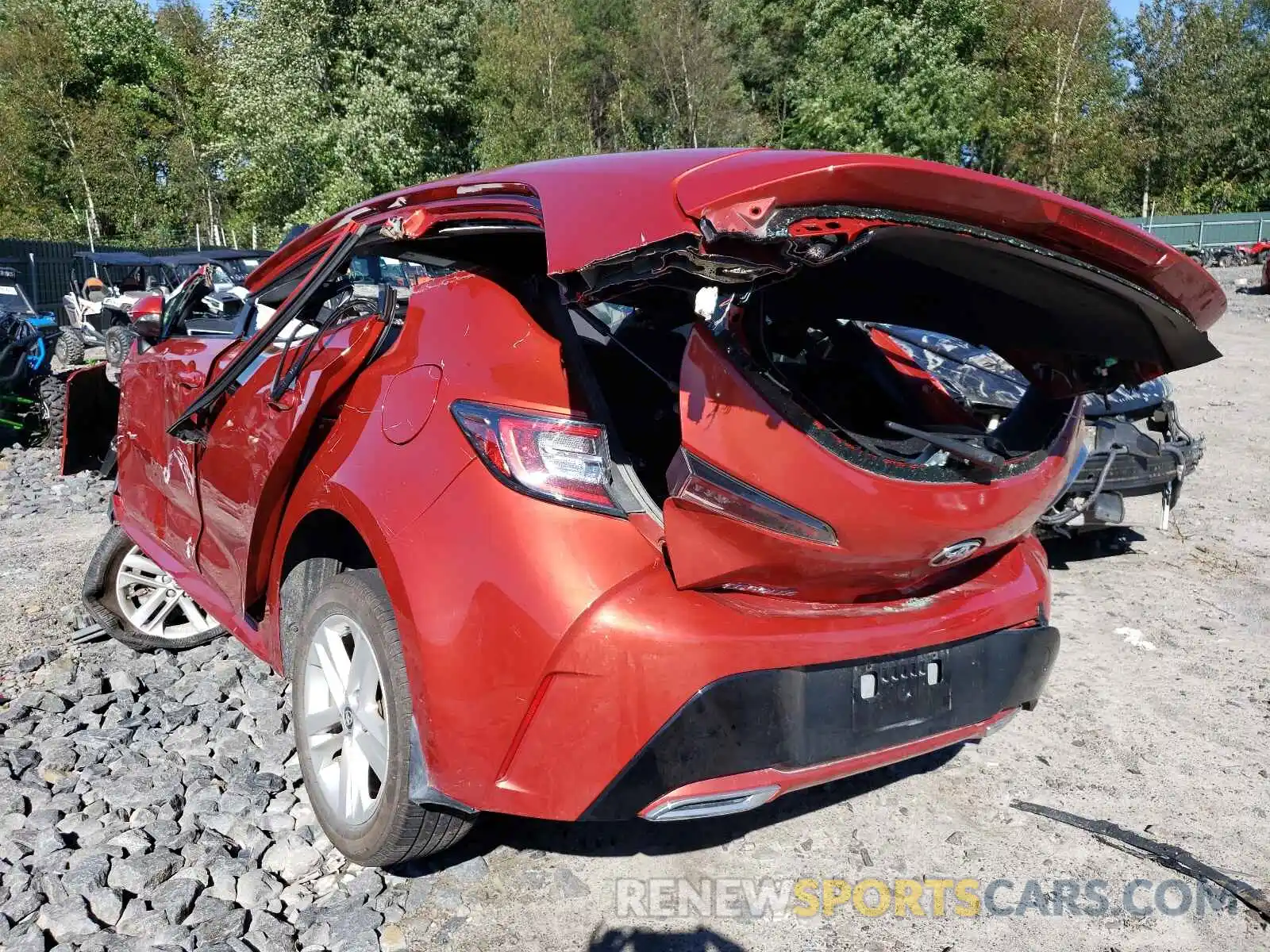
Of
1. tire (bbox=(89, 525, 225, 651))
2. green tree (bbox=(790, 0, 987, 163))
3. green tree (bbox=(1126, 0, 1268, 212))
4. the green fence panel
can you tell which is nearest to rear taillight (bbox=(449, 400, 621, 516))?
tire (bbox=(89, 525, 225, 651))

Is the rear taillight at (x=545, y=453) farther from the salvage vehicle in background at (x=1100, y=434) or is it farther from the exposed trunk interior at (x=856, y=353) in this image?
the salvage vehicle in background at (x=1100, y=434)

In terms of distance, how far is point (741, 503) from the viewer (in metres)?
2.09

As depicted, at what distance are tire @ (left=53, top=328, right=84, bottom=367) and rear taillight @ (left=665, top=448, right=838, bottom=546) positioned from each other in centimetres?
1388

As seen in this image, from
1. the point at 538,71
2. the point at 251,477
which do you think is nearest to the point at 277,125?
the point at 538,71

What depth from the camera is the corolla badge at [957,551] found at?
2307 mm

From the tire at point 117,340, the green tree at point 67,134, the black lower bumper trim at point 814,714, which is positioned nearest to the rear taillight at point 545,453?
the black lower bumper trim at point 814,714

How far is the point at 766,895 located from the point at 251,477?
1.98m

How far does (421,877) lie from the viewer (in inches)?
106

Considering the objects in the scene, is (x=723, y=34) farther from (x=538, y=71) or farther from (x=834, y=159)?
(x=834, y=159)

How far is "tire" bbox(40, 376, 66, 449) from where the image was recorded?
9.70 m

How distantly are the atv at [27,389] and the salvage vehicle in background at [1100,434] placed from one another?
8562 millimetres

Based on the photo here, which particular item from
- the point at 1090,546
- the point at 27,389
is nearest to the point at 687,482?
the point at 1090,546

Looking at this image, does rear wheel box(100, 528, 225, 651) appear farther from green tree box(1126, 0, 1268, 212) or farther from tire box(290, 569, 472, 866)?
green tree box(1126, 0, 1268, 212)

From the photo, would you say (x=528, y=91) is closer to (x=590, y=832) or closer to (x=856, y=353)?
(x=856, y=353)
